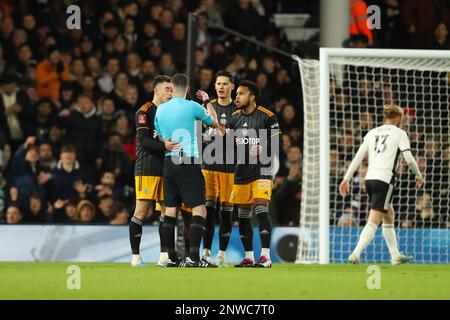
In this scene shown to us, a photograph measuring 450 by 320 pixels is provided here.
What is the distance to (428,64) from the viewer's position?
14055mm

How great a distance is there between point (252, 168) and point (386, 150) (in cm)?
206

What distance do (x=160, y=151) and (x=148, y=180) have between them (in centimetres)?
41

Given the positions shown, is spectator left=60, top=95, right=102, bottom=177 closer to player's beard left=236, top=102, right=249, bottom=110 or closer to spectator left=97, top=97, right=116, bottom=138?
spectator left=97, top=97, right=116, bottom=138

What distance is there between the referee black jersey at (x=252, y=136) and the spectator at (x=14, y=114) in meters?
5.67

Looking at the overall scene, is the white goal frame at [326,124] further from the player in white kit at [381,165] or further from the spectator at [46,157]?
the spectator at [46,157]

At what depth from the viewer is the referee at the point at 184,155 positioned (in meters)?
10.1

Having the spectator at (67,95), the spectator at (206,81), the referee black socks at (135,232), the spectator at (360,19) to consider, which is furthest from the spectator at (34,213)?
the spectator at (360,19)

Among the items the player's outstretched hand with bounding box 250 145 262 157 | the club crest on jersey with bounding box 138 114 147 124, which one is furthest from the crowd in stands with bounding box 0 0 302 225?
the player's outstretched hand with bounding box 250 145 262 157

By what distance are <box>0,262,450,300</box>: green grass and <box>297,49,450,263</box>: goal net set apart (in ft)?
11.5

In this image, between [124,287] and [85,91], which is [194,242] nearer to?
[124,287]

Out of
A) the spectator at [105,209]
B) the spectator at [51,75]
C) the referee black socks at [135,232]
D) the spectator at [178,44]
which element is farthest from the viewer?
the spectator at [178,44]

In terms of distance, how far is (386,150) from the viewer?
40.1 ft

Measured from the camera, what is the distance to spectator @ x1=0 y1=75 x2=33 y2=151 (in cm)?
1577
